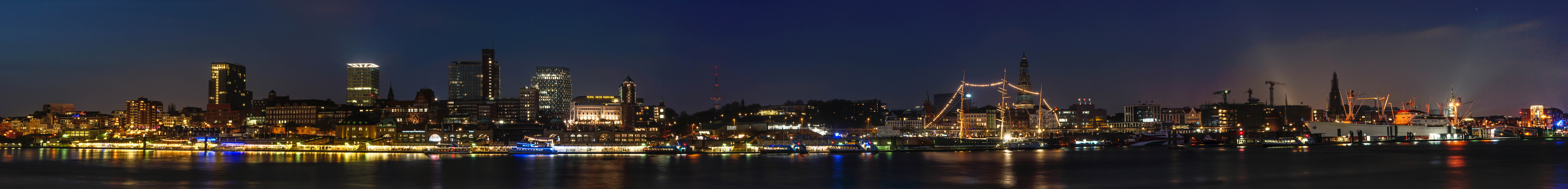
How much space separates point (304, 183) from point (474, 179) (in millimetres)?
6620

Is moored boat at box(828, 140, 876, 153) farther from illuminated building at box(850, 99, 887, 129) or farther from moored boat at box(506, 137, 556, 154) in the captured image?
illuminated building at box(850, 99, 887, 129)

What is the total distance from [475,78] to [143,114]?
151 feet

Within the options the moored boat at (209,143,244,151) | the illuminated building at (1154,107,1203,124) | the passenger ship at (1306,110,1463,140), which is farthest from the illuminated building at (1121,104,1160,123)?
the moored boat at (209,143,244,151)

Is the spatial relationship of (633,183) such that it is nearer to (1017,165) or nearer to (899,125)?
(1017,165)

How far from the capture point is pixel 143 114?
420 feet

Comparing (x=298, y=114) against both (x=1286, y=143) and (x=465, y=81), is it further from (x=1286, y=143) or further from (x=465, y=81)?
(x=1286, y=143)

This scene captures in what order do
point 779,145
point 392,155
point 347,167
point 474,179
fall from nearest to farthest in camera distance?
point 474,179 → point 347,167 → point 392,155 → point 779,145

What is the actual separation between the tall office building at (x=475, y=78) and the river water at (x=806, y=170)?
87.4 metres

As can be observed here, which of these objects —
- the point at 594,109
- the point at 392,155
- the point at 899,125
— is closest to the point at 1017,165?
the point at 392,155

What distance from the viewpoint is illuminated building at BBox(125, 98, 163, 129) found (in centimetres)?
12756

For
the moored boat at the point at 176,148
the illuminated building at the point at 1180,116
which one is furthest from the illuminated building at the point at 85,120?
the illuminated building at the point at 1180,116

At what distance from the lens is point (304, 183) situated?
40.5m

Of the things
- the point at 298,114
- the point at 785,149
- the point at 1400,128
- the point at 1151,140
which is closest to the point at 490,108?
the point at 298,114

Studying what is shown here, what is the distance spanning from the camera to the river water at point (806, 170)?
129ft
